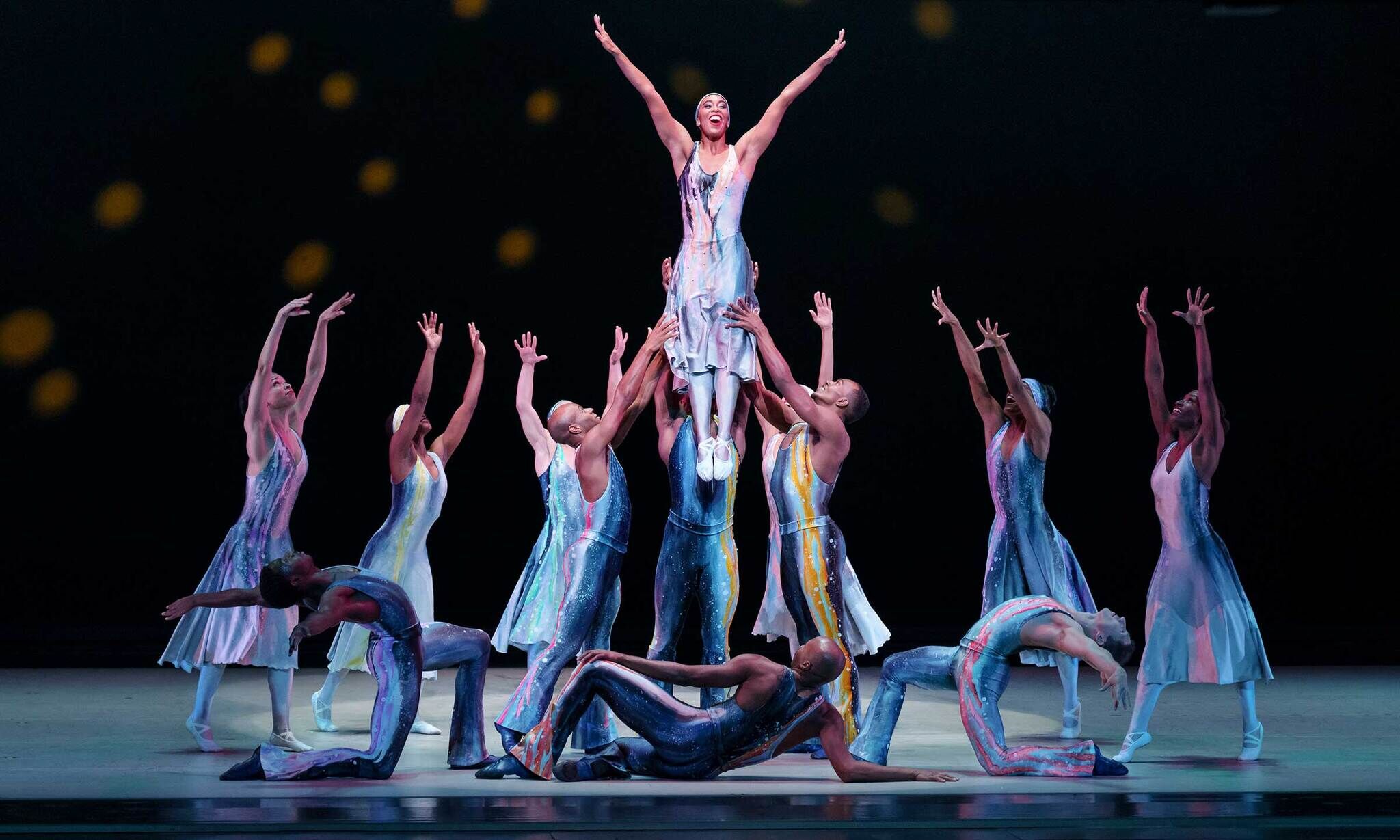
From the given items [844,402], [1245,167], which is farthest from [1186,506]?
[1245,167]

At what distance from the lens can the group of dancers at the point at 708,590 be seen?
4.25 m

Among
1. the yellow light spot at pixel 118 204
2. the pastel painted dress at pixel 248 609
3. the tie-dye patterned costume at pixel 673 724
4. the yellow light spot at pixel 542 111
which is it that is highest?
the yellow light spot at pixel 542 111

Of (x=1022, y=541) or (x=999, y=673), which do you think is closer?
(x=999, y=673)

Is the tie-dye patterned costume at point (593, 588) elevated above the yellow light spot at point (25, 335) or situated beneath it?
situated beneath

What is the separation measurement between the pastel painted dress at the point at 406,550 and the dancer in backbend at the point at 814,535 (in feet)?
4.76

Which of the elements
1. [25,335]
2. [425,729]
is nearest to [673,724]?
[425,729]

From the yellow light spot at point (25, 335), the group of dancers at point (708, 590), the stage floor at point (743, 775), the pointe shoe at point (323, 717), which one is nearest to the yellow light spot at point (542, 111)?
the group of dancers at point (708, 590)

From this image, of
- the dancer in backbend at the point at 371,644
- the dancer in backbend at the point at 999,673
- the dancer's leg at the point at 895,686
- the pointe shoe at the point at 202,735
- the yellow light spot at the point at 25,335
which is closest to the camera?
the dancer in backbend at the point at 371,644

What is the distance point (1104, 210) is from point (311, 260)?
4.03 meters

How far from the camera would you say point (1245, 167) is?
770cm

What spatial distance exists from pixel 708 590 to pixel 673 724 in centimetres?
68

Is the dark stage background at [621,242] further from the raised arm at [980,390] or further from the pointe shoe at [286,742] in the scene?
the pointe shoe at [286,742]

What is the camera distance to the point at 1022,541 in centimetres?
537

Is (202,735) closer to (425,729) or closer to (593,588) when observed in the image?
(425,729)
